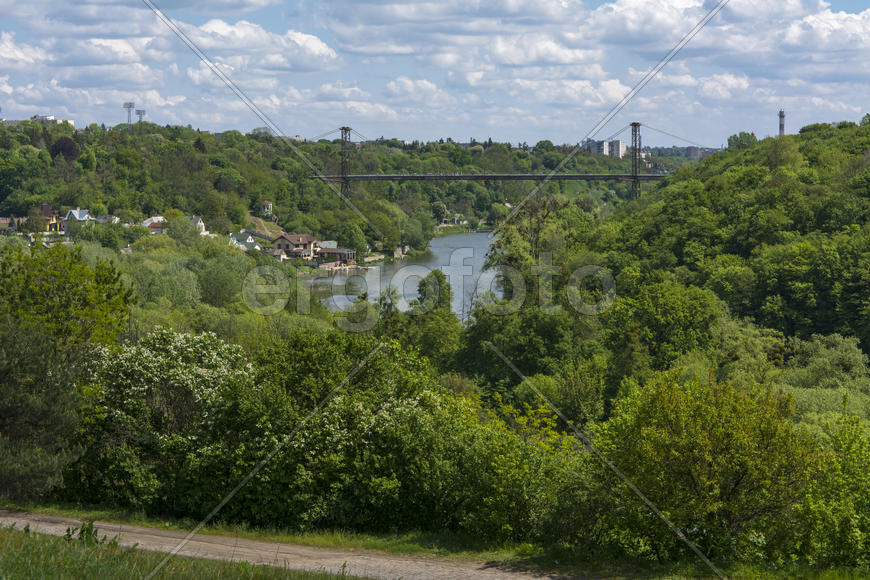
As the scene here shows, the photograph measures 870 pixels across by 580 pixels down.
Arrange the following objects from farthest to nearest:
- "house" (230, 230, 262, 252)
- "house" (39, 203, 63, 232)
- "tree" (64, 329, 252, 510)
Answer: "house" (39, 203, 63, 232) < "house" (230, 230, 262, 252) < "tree" (64, 329, 252, 510)

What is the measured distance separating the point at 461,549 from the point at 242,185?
107m

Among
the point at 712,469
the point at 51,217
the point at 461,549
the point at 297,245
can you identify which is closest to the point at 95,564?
the point at 461,549

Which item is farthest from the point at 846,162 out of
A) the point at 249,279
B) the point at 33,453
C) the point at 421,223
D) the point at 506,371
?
the point at 33,453

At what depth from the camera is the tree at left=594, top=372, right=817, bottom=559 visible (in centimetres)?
1299

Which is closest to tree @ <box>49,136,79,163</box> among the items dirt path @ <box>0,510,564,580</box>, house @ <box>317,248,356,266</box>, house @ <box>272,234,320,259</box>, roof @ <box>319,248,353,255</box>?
house @ <box>272,234,320,259</box>

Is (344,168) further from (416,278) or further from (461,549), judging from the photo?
(461,549)

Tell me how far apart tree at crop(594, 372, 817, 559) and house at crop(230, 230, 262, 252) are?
246 ft

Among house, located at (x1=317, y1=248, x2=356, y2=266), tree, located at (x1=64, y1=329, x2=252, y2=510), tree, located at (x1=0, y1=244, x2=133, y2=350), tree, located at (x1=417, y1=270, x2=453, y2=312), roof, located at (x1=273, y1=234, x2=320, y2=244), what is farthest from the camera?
roof, located at (x1=273, y1=234, x2=320, y2=244)

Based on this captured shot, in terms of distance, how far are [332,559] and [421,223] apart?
80.4m

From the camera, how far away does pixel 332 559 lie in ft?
46.5

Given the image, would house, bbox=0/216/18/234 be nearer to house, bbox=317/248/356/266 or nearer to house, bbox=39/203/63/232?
house, bbox=39/203/63/232

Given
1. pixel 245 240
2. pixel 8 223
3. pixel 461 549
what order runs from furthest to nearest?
1. pixel 8 223
2. pixel 245 240
3. pixel 461 549

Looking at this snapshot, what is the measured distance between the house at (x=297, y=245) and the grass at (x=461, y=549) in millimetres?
75154

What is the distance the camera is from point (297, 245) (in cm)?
9288
